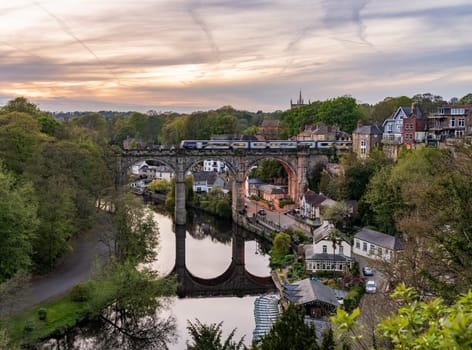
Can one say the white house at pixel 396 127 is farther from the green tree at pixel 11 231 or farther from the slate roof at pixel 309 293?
the green tree at pixel 11 231

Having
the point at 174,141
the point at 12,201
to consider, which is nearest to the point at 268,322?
the point at 12,201

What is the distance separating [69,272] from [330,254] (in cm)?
1679

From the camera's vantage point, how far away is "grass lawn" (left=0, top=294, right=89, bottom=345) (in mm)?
20188

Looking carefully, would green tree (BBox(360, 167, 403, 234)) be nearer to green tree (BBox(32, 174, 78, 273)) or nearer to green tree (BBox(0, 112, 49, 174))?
green tree (BBox(32, 174, 78, 273))

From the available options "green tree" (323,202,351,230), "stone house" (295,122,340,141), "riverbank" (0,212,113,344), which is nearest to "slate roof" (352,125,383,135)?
"stone house" (295,122,340,141)

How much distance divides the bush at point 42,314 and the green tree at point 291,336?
1370 centimetres

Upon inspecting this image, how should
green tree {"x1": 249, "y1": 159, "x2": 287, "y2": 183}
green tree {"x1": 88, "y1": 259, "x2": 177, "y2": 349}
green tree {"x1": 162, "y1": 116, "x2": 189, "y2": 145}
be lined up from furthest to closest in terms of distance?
1. green tree {"x1": 162, "y1": 116, "x2": 189, "y2": 145}
2. green tree {"x1": 249, "y1": 159, "x2": 287, "y2": 183}
3. green tree {"x1": 88, "y1": 259, "x2": 177, "y2": 349}

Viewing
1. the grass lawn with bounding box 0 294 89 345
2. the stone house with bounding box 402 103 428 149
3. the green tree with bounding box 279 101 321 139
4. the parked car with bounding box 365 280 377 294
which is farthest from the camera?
the green tree with bounding box 279 101 321 139

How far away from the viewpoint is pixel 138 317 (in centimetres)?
2452

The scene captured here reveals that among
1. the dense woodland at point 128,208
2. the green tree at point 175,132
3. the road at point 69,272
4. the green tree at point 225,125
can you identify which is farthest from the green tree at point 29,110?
the green tree at point 175,132

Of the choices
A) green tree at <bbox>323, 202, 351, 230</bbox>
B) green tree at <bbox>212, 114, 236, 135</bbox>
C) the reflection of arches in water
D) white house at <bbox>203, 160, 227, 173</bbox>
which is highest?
green tree at <bbox>212, 114, 236, 135</bbox>

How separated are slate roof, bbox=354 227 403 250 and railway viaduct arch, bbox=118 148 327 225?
18.6 metres

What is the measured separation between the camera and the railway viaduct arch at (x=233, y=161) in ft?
162

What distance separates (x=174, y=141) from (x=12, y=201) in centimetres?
7658
